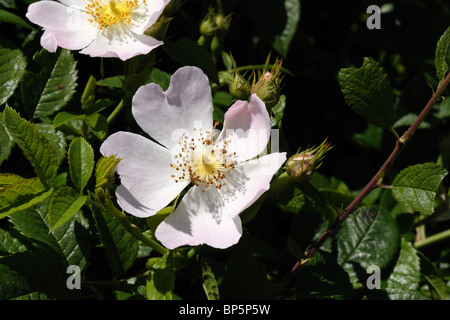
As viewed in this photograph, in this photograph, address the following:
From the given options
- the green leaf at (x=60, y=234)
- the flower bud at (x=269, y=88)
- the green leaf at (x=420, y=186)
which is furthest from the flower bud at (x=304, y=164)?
the green leaf at (x=60, y=234)

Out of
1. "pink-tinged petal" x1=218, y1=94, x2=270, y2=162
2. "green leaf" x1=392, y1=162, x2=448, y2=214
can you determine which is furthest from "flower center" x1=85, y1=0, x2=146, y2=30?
"green leaf" x1=392, y1=162, x2=448, y2=214

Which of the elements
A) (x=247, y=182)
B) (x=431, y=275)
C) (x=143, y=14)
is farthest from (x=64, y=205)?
(x=431, y=275)

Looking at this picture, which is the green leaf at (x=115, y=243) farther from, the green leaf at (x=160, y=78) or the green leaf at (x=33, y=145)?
the green leaf at (x=160, y=78)

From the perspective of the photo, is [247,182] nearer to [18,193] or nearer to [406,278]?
[18,193]

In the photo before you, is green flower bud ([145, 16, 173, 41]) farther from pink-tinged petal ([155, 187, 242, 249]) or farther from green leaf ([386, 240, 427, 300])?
green leaf ([386, 240, 427, 300])

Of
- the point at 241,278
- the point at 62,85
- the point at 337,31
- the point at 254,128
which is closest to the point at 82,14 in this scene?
the point at 62,85
